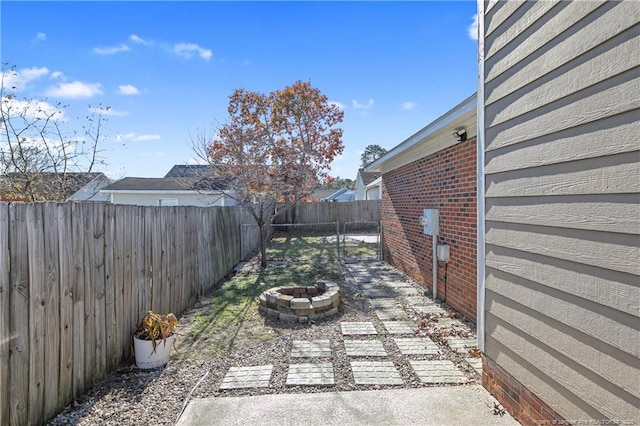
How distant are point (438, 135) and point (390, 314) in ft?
9.07

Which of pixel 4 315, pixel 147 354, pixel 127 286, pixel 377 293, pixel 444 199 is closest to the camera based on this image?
pixel 4 315

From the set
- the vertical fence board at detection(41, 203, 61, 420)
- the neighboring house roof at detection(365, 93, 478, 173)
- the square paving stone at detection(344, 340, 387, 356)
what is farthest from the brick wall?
the vertical fence board at detection(41, 203, 61, 420)

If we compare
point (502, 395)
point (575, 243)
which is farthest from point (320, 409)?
point (575, 243)

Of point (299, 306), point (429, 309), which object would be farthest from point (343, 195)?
point (299, 306)

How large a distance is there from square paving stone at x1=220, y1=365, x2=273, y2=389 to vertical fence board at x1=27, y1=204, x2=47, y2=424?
1237 millimetres

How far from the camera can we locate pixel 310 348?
3.74 m

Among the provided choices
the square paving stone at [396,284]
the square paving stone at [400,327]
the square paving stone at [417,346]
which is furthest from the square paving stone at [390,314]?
the square paving stone at [396,284]

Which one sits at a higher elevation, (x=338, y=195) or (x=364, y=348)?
(x=338, y=195)

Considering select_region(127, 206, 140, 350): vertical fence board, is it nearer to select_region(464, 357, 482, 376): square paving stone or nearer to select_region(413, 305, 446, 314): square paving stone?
select_region(464, 357, 482, 376): square paving stone

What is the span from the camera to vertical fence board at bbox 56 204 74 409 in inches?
100

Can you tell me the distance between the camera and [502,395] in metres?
2.49

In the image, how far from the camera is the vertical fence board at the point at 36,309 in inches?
88.9

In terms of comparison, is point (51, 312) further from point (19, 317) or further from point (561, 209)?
point (561, 209)

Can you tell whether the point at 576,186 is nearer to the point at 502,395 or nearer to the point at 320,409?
the point at 502,395
